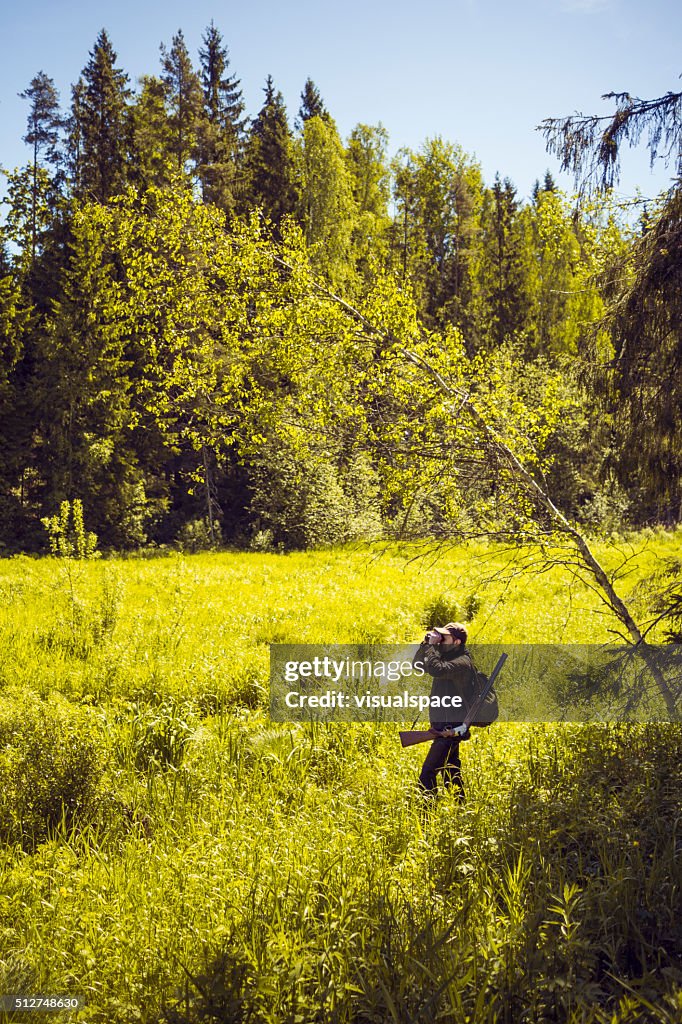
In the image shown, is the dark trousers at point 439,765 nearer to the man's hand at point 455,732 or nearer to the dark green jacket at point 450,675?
the man's hand at point 455,732

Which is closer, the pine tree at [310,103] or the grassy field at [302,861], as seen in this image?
the grassy field at [302,861]

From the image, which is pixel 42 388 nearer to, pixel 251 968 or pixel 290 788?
pixel 290 788

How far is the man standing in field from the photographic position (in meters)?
5.50

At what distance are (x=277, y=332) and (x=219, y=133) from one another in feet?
79.9

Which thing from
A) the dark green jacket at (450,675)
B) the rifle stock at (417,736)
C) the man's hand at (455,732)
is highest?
the dark green jacket at (450,675)

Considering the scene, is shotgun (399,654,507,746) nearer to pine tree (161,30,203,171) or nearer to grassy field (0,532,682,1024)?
grassy field (0,532,682,1024)

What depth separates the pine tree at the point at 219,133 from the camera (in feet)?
84.5

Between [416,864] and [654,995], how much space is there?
171 centimetres

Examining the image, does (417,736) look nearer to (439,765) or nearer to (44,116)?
(439,765)

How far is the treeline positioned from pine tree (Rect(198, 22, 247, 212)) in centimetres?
10

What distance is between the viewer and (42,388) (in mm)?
22359

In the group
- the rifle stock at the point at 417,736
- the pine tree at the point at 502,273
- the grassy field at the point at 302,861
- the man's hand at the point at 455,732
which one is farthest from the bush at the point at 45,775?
the pine tree at the point at 502,273

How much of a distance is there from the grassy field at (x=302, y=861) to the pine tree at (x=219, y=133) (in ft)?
64.2

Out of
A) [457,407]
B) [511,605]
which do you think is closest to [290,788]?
[457,407]
